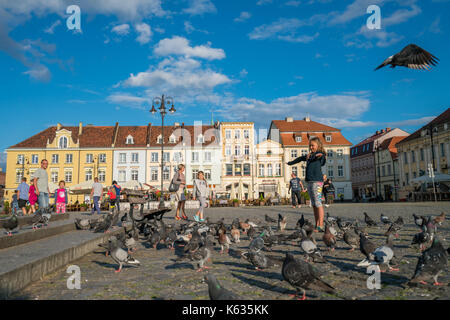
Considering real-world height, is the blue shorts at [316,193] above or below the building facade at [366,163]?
below

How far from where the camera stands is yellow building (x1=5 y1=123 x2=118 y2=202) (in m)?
46.4

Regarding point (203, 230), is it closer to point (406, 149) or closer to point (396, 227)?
point (396, 227)

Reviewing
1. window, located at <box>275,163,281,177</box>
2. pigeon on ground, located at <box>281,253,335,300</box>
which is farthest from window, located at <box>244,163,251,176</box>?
pigeon on ground, located at <box>281,253,335,300</box>

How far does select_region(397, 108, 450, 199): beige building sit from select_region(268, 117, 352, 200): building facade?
7.79 m

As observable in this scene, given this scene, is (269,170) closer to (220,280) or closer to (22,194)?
(22,194)

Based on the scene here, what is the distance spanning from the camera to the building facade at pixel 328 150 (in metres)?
49.8

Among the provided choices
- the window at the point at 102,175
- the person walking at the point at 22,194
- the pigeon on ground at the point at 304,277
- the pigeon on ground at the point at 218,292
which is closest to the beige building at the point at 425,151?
the person walking at the point at 22,194

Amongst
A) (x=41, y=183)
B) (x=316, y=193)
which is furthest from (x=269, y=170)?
(x=316, y=193)

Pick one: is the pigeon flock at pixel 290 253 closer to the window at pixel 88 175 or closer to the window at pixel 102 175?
the window at pixel 102 175

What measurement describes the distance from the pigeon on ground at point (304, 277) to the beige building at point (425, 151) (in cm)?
3607

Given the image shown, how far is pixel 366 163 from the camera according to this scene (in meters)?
66.1

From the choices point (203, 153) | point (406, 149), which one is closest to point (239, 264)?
point (203, 153)

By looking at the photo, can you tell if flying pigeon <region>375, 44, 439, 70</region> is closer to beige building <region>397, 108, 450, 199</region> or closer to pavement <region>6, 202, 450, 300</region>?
pavement <region>6, 202, 450, 300</region>

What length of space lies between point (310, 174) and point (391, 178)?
57576 mm
